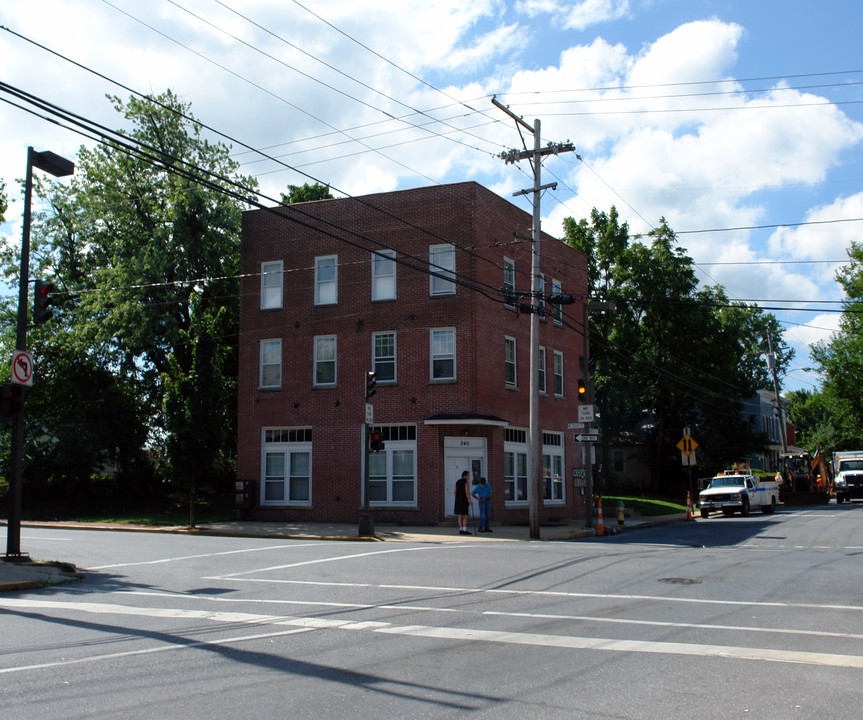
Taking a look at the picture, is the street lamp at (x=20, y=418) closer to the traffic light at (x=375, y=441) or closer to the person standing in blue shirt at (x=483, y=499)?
the traffic light at (x=375, y=441)

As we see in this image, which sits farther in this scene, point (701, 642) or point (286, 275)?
point (286, 275)

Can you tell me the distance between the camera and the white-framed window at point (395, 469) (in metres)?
27.0

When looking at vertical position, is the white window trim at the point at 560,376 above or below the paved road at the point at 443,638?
above

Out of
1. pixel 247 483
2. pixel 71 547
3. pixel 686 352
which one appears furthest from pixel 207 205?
pixel 686 352

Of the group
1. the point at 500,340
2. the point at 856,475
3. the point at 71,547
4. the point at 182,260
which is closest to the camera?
the point at 71,547

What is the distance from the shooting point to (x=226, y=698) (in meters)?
6.24

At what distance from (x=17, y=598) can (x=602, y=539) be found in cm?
1512

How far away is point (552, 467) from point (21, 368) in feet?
70.0

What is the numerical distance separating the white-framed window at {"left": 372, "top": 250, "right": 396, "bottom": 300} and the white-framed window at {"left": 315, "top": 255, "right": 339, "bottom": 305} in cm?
150

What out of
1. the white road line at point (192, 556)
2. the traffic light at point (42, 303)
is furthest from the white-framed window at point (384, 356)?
the traffic light at point (42, 303)

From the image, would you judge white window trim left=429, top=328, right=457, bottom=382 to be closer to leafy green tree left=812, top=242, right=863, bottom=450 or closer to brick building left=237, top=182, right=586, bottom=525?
brick building left=237, top=182, right=586, bottom=525

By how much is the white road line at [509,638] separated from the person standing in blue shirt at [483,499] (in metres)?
13.5

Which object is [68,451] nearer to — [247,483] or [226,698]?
[247,483]

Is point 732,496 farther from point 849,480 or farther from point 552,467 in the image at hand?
point 849,480
